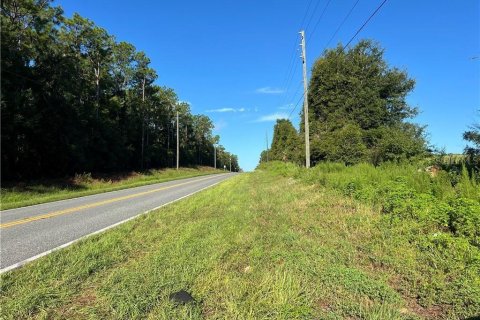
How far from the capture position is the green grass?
3.95 meters

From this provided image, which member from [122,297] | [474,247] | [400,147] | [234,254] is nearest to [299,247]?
[234,254]

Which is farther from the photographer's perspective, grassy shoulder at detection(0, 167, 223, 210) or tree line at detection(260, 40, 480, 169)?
tree line at detection(260, 40, 480, 169)

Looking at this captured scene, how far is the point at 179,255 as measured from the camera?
237 inches

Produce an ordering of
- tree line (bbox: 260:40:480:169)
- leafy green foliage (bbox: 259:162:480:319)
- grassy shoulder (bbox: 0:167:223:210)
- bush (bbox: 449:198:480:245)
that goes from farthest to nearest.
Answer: tree line (bbox: 260:40:480:169)
grassy shoulder (bbox: 0:167:223:210)
bush (bbox: 449:198:480:245)
leafy green foliage (bbox: 259:162:480:319)

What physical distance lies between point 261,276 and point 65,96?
30337mm

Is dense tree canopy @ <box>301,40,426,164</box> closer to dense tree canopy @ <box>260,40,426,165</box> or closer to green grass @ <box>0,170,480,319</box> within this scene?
dense tree canopy @ <box>260,40,426,165</box>

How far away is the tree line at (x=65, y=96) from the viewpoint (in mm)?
25453

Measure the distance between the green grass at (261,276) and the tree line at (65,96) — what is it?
21772 mm

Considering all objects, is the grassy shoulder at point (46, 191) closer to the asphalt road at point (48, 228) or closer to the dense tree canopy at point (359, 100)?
the asphalt road at point (48, 228)

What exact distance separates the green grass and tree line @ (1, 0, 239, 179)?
71.4 ft

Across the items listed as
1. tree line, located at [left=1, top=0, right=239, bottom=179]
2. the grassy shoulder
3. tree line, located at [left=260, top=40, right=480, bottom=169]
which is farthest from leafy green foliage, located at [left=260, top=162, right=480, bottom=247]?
tree line, located at [left=1, top=0, right=239, bottom=179]

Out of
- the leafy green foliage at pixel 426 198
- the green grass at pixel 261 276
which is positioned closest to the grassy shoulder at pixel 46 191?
the green grass at pixel 261 276

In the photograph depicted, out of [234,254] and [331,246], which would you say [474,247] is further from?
[234,254]

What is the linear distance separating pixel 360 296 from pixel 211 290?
1.82 metres
